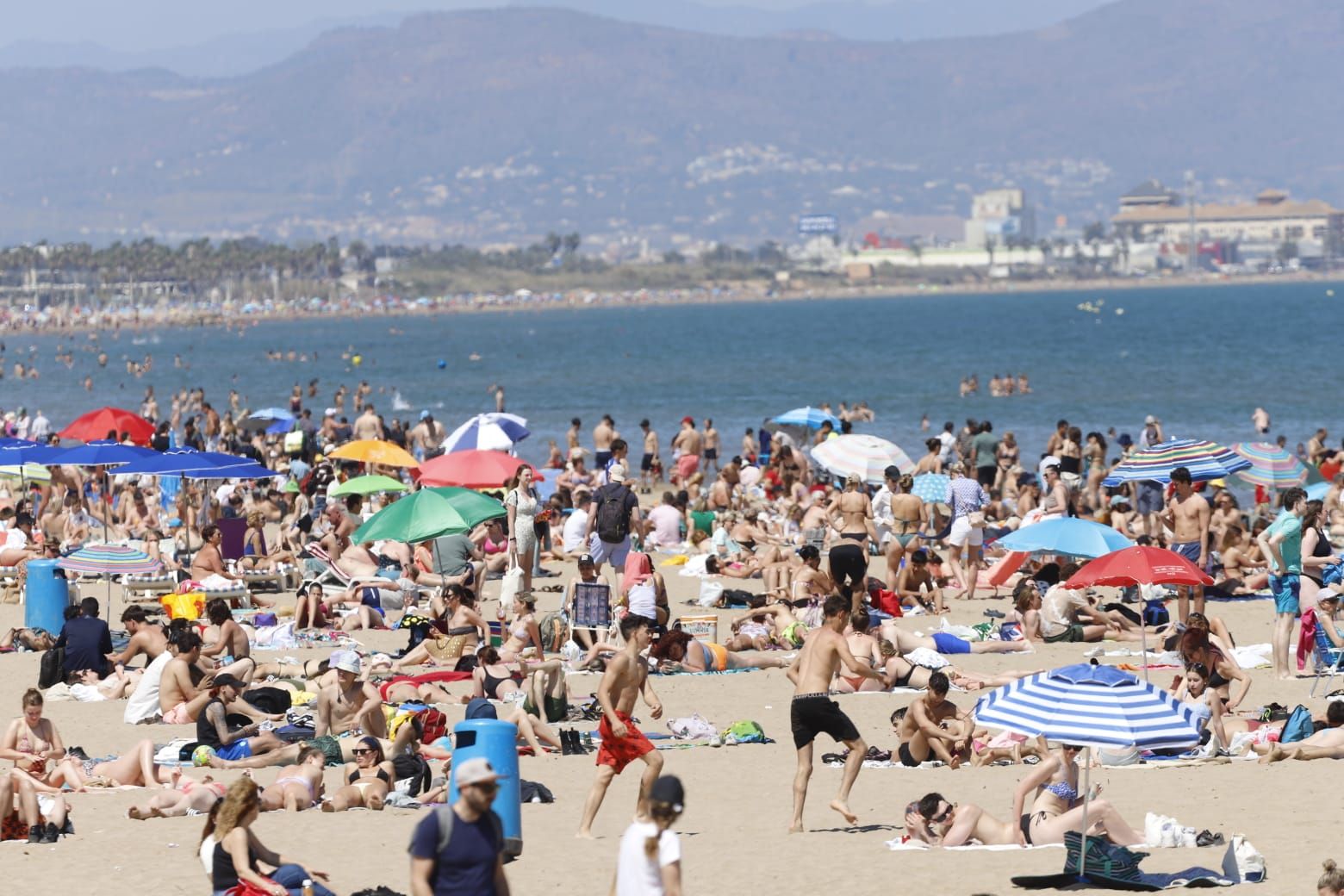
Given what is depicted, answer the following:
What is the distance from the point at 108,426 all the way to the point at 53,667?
8789 mm

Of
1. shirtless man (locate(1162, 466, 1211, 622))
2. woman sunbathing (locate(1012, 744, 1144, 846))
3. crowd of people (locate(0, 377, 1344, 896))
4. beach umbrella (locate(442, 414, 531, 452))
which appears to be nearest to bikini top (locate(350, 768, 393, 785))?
crowd of people (locate(0, 377, 1344, 896))

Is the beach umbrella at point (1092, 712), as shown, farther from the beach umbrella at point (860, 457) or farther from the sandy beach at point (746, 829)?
the beach umbrella at point (860, 457)

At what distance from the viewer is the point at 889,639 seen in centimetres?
1346

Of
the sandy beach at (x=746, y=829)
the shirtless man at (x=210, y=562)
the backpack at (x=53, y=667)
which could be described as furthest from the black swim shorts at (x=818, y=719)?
the shirtless man at (x=210, y=562)

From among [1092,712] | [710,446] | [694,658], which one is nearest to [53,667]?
[694,658]

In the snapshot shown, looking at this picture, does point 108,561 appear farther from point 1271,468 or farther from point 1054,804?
point 1271,468

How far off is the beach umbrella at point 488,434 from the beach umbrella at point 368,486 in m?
3.81

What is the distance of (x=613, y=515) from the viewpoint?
15016 millimetres

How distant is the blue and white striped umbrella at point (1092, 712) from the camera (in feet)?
25.9

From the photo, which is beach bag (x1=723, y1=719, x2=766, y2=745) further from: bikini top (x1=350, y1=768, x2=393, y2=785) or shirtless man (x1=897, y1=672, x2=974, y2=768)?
bikini top (x1=350, y1=768, x2=393, y2=785)

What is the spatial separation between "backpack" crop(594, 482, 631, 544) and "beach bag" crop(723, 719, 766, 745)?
133 inches

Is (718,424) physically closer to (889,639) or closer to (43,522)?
(43,522)

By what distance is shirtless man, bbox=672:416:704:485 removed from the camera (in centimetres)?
2730

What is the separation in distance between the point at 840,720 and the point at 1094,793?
1.50 meters
